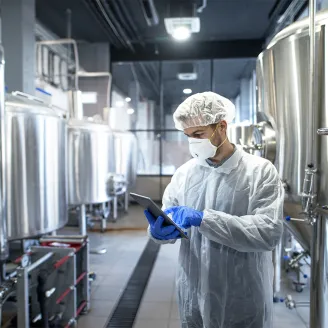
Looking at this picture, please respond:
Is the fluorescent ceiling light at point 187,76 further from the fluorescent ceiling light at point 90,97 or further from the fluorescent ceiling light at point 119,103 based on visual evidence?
the fluorescent ceiling light at point 90,97

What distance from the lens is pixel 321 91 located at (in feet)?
3.84

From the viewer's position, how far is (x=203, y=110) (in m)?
1.08

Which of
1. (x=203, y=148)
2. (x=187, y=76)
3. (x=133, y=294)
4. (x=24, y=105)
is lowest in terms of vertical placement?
(x=133, y=294)

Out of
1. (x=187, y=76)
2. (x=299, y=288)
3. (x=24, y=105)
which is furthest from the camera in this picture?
(x=187, y=76)

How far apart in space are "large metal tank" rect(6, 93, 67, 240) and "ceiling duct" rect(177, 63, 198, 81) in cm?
445

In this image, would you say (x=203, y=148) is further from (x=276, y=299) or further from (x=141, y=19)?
(x=141, y=19)

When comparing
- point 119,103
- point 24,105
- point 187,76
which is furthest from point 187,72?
point 24,105

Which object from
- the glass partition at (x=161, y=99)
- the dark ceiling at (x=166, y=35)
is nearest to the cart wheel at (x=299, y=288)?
the dark ceiling at (x=166, y=35)

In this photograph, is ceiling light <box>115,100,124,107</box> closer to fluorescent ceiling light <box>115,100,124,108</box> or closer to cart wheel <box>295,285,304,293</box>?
fluorescent ceiling light <box>115,100,124,108</box>

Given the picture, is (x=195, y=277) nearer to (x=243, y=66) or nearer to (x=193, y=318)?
(x=193, y=318)

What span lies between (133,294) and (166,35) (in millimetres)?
4281

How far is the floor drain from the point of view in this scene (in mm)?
2055

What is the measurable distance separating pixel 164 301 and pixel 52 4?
12.9ft

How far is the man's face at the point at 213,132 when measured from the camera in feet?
3.66
